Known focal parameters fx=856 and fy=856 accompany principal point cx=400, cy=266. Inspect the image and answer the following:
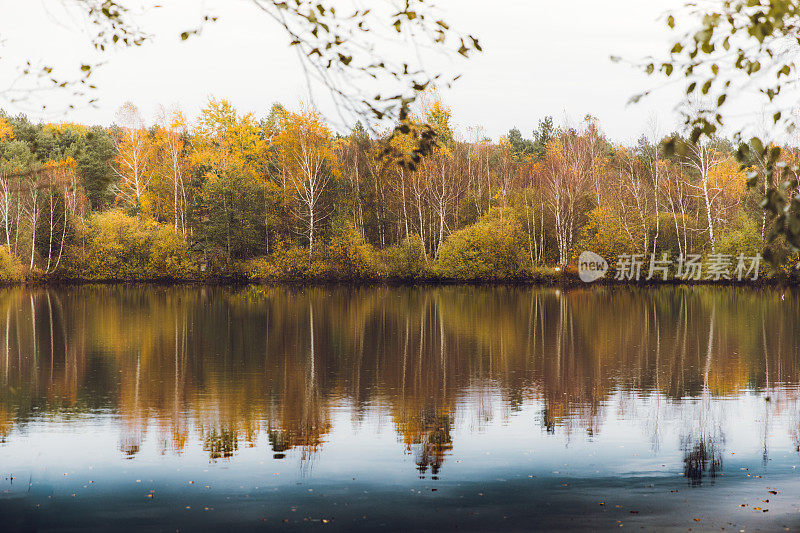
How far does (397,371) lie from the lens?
20.9m

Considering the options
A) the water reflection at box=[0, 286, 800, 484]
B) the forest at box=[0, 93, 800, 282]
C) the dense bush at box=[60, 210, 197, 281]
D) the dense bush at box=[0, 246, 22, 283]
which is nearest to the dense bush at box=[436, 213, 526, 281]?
the forest at box=[0, 93, 800, 282]

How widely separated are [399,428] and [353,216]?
2186 inches

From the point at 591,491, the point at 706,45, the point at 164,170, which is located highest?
the point at 164,170

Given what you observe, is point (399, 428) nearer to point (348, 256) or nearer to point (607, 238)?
point (348, 256)

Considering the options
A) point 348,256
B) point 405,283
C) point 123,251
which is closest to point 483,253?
point 405,283

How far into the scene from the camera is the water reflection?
46.3 feet

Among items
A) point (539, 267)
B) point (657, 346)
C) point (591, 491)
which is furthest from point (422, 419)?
point (539, 267)

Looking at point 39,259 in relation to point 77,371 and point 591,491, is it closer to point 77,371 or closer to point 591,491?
point 77,371

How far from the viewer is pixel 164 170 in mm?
72562

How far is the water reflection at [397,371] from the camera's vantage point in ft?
46.3

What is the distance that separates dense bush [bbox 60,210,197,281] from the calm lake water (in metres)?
37.8

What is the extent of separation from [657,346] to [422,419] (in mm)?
13733

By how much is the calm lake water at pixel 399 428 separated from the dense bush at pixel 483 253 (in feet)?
107

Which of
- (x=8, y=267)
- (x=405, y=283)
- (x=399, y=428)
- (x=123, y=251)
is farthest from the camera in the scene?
(x=123, y=251)
